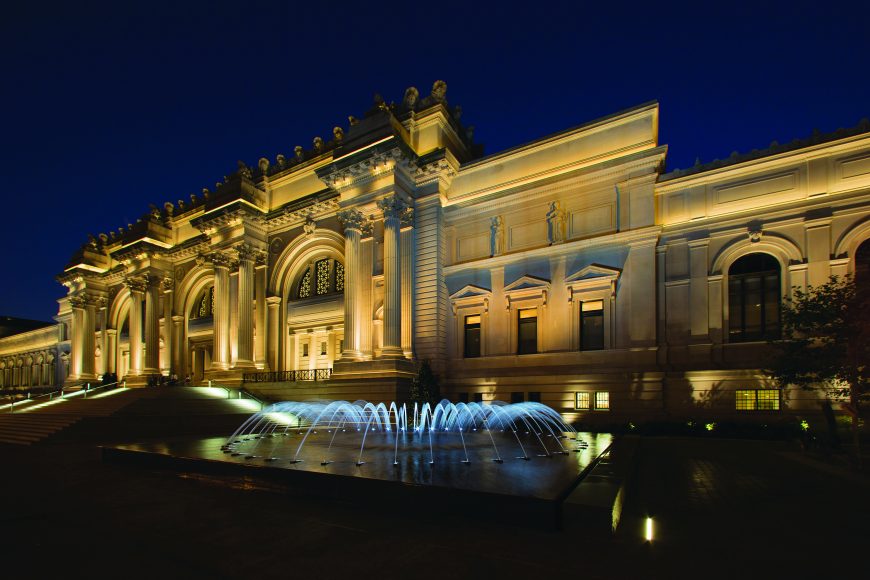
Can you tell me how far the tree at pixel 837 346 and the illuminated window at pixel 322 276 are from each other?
27463 mm

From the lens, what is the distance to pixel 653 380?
71.1ft

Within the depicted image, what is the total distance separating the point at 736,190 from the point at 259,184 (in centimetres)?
3222

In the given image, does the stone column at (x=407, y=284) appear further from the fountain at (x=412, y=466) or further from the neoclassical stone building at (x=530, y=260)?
the fountain at (x=412, y=466)

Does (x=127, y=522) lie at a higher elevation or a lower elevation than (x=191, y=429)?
higher

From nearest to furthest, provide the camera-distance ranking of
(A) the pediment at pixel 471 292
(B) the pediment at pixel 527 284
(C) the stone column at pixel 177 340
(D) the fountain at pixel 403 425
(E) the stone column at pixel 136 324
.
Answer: (D) the fountain at pixel 403 425
(B) the pediment at pixel 527 284
(A) the pediment at pixel 471 292
(C) the stone column at pixel 177 340
(E) the stone column at pixel 136 324

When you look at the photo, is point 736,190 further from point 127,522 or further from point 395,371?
point 127,522

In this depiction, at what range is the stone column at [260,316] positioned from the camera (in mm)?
35125

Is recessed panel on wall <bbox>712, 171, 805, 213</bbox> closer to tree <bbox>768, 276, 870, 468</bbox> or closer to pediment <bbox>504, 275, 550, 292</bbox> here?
tree <bbox>768, 276, 870, 468</bbox>

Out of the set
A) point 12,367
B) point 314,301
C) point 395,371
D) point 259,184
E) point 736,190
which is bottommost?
point 12,367

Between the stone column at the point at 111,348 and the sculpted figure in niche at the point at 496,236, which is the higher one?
the sculpted figure in niche at the point at 496,236

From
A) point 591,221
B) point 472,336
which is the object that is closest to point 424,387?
point 472,336

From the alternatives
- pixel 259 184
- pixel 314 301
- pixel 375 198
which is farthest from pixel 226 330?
pixel 375 198

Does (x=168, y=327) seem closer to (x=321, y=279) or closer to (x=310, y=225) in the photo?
(x=321, y=279)

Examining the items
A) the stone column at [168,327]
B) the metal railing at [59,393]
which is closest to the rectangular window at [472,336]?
the metal railing at [59,393]
